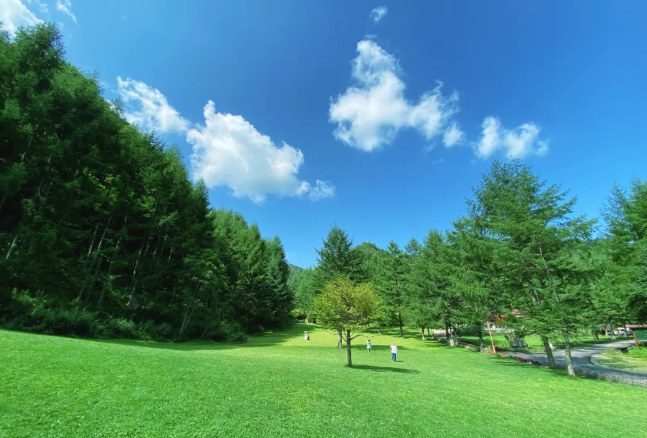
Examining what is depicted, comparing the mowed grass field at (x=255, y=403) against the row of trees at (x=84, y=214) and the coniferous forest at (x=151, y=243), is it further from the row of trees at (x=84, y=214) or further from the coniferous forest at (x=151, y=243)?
the row of trees at (x=84, y=214)

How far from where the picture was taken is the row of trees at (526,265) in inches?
673

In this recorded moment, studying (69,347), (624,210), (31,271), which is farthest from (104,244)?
(624,210)

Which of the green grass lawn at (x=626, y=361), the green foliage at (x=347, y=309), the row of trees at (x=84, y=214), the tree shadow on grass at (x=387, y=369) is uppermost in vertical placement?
the row of trees at (x=84, y=214)

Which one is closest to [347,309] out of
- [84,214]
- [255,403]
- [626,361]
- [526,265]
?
[255,403]

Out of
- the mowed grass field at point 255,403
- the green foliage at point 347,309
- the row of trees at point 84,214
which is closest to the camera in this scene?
the mowed grass field at point 255,403

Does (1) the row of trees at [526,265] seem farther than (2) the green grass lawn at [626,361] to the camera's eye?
No

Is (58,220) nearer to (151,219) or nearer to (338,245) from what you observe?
(151,219)

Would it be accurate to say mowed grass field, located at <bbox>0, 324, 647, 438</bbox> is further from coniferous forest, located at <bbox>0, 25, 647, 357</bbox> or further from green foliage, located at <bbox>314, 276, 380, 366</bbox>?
coniferous forest, located at <bbox>0, 25, 647, 357</bbox>

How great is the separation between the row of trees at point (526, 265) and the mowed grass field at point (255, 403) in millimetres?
4995

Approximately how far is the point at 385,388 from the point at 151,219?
82.5 feet

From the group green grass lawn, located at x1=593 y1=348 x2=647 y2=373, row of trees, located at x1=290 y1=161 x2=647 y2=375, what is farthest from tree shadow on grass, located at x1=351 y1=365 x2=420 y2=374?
green grass lawn, located at x1=593 y1=348 x2=647 y2=373

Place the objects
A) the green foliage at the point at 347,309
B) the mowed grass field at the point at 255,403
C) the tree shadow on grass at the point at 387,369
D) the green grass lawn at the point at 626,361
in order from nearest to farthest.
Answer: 1. the mowed grass field at the point at 255,403
2. the tree shadow on grass at the point at 387,369
3. the green foliage at the point at 347,309
4. the green grass lawn at the point at 626,361

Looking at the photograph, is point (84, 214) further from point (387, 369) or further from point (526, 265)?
point (526, 265)

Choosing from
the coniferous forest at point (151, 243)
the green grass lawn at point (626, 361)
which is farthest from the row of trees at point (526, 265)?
the green grass lawn at point (626, 361)
